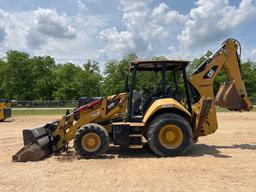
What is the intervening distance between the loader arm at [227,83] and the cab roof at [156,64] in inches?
22.5

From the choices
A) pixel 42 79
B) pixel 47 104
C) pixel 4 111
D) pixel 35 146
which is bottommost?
pixel 35 146

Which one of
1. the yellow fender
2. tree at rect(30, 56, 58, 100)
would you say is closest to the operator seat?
the yellow fender

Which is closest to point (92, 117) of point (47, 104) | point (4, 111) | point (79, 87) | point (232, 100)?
point (232, 100)

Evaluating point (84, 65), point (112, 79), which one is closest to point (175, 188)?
point (112, 79)

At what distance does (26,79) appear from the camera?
228ft

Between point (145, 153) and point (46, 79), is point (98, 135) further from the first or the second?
point (46, 79)

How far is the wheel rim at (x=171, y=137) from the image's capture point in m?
9.94

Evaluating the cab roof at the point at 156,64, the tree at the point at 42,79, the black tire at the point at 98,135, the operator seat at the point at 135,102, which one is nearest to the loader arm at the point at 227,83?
the cab roof at the point at 156,64

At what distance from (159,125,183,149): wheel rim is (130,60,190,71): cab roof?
1855 mm

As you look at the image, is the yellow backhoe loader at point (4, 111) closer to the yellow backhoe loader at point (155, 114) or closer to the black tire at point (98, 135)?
the yellow backhoe loader at point (155, 114)

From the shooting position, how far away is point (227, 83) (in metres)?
11.4

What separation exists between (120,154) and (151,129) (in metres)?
1.30

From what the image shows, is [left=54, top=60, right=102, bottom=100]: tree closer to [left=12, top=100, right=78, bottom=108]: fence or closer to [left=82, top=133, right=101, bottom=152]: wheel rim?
[left=12, top=100, right=78, bottom=108]: fence

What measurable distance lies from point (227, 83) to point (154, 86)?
2.37 metres
